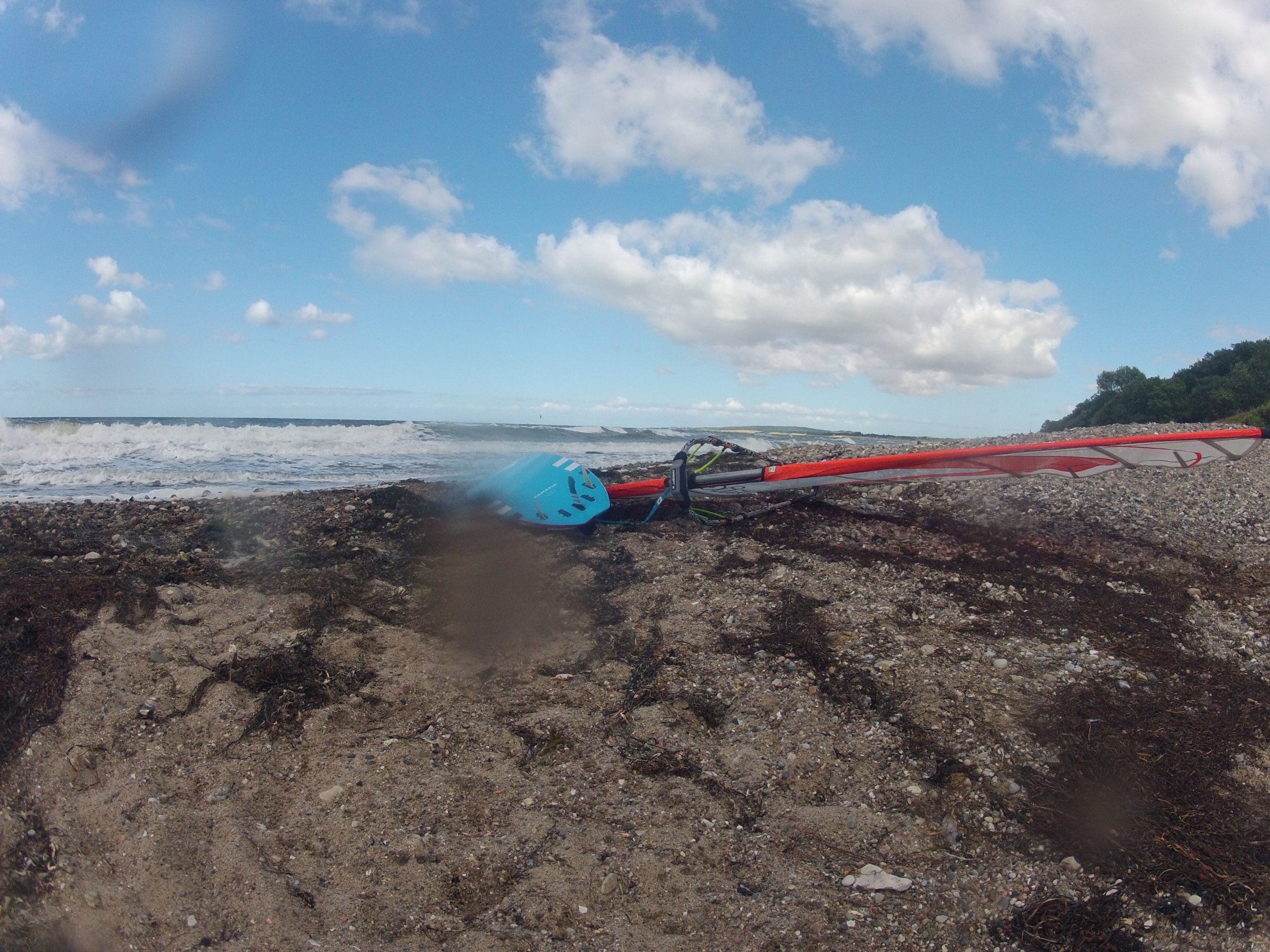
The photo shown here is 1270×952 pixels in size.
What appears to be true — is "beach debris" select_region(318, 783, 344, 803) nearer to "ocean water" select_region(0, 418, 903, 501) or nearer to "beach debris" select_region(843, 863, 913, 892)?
"beach debris" select_region(843, 863, 913, 892)

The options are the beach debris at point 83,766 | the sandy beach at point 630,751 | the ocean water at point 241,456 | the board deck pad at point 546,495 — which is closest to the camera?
the sandy beach at point 630,751

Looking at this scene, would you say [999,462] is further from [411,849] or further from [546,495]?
[411,849]

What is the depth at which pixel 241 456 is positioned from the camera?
57.7 feet

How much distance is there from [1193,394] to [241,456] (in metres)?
31.0

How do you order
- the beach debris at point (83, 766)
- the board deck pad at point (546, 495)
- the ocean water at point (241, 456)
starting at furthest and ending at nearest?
1. the ocean water at point (241, 456)
2. the board deck pad at point (546, 495)
3. the beach debris at point (83, 766)

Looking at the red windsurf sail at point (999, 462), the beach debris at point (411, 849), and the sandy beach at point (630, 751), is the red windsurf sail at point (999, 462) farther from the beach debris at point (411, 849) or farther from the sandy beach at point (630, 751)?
the beach debris at point (411, 849)

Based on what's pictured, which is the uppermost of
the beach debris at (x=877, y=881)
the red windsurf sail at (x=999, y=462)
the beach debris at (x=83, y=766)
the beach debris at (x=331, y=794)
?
the red windsurf sail at (x=999, y=462)

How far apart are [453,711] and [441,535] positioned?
3.59 meters

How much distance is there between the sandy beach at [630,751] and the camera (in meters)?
2.76

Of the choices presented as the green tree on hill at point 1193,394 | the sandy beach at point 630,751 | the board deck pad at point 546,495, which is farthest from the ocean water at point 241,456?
the green tree on hill at point 1193,394

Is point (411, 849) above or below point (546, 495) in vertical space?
below

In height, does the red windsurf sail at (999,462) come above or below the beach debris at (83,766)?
above

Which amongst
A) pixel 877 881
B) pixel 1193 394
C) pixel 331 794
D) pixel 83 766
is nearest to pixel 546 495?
pixel 331 794

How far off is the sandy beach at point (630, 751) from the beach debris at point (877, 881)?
0.02 meters
